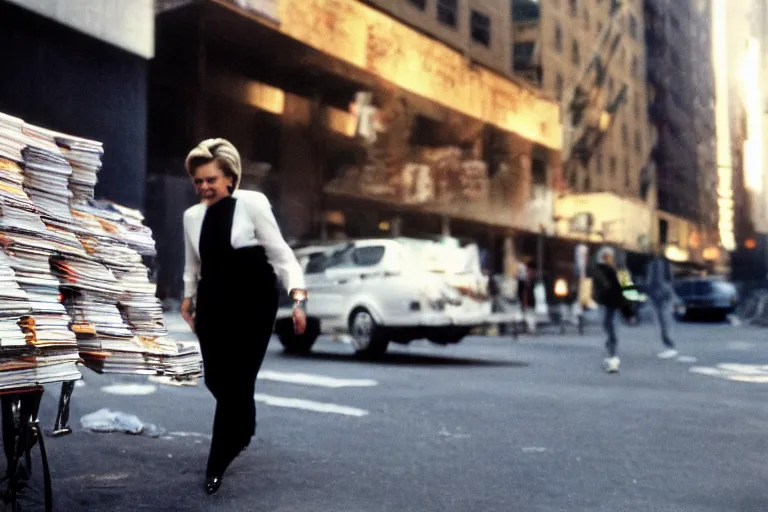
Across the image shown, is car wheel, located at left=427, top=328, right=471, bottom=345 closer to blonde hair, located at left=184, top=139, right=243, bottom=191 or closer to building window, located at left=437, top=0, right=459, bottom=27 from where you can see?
blonde hair, located at left=184, top=139, right=243, bottom=191

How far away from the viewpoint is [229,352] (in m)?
4.64

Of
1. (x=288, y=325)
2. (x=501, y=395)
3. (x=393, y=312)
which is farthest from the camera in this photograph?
(x=288, y=325)

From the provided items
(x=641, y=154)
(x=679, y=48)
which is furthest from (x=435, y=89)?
(x=679, y=48)

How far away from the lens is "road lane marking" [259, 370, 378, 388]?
9680 millimetres

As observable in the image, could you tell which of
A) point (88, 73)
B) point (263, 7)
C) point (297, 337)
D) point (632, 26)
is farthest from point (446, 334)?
point (632, 26)

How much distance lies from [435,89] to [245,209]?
24.4 metres

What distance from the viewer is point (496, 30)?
112ft

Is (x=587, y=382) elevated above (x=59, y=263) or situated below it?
below

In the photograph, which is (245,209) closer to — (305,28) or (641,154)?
(305,28)

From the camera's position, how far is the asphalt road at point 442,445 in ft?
14.7

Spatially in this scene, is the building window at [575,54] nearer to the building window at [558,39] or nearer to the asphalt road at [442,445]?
the building window at [558,39]

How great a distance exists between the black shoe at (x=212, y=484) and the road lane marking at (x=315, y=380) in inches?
198

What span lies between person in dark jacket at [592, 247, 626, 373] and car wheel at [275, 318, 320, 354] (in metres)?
4.38

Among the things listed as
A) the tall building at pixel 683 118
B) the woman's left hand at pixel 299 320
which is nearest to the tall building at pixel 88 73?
the woman's left hand at pixel 299 320
